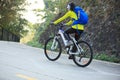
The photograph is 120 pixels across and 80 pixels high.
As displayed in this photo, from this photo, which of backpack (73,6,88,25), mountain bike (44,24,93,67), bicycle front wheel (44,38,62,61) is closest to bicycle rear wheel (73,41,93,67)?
mountain bike (44,24,93,67)

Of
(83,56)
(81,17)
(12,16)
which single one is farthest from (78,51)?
(12,16)

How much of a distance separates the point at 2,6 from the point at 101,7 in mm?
26088

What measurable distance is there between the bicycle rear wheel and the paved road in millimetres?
185

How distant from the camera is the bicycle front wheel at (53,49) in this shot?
13789 millimetres

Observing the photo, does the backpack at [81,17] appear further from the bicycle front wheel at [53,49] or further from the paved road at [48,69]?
the paved road at [48,69]

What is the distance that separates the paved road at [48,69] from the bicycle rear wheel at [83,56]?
0.19 metres

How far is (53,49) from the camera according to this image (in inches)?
548

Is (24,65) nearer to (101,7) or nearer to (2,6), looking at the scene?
(101,7)

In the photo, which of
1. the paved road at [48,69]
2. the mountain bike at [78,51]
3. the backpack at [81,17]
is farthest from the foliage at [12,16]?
the backpack at [81,17]

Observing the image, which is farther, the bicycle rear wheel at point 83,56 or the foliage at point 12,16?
the foliage at point 12,16

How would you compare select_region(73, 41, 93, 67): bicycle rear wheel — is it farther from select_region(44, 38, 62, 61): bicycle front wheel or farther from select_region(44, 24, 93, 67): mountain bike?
select_region(44, 38, 62, 61): bicycle front wheel

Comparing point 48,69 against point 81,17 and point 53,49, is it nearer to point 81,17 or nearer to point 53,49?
point 81,17

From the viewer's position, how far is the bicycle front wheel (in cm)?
1379

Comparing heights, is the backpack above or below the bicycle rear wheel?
above
